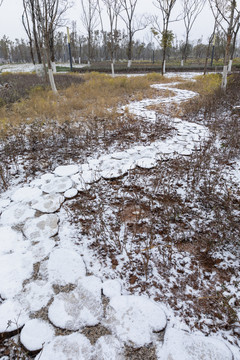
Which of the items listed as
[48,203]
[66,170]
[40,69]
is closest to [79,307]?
[48,203]

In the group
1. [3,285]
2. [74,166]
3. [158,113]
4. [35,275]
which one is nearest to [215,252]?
[35,275]

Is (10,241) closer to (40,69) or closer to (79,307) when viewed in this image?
(79,307)

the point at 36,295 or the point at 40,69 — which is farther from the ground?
the point at 40,69

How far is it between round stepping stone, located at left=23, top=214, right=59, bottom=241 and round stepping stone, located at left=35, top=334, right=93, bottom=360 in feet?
3.44

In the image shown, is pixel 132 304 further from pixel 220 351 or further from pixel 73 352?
pixel 220 351

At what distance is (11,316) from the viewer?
4.82 feet

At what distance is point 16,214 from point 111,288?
157 cm

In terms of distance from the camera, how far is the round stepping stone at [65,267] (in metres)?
1.76

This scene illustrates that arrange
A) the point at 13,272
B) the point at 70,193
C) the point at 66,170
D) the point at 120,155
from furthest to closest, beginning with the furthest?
the point at 120,155 → the point at 66,170 → the point at 70,193 → the point at 13,272

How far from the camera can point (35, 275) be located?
5.86 ft

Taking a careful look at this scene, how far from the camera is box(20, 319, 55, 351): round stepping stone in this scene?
4.29 ft

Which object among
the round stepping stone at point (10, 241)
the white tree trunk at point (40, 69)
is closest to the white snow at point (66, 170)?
the round stepping stone at point (10, 241)

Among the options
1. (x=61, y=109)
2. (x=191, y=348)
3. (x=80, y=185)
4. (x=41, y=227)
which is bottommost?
(x=191, y=348)

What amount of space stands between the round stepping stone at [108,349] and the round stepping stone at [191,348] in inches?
10.2
